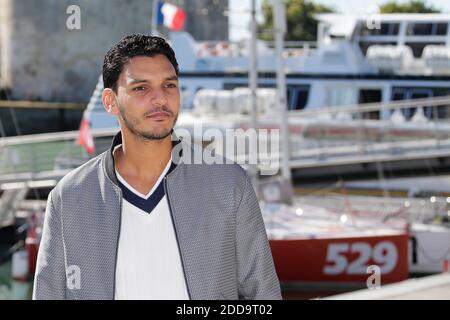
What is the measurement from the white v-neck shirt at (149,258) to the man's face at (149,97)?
0.55ft

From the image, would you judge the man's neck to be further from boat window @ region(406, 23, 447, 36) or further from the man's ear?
boat window @ region(406, 23, 447, 36)

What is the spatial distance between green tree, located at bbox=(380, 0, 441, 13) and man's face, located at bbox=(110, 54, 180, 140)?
34.8m

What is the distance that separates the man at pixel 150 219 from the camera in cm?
231

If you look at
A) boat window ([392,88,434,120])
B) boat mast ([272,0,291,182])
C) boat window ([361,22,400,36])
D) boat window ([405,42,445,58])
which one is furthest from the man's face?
boat window ([405,42,445,58])

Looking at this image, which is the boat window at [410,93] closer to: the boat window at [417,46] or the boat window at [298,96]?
the boat window at [417,46]

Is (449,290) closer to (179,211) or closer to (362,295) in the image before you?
(362,295)

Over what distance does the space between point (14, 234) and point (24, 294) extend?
308 centimetres

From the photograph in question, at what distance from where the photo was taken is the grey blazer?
2.31 meters

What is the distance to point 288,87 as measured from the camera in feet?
77.7

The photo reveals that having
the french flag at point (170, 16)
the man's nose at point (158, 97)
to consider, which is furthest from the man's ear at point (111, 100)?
the french flag at point (170, 16)

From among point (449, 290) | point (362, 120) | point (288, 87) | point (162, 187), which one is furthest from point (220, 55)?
point (162, 187)

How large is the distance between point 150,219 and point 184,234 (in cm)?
8

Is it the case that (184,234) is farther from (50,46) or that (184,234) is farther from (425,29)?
(425,29)

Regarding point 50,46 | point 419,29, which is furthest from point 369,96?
point 50,46
